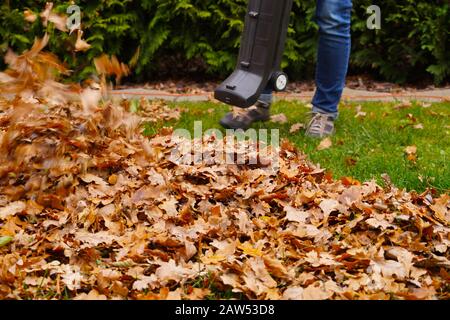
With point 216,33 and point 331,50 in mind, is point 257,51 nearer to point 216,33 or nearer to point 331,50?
point 331,50

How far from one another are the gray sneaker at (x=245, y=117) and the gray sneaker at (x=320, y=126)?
0.36 meters

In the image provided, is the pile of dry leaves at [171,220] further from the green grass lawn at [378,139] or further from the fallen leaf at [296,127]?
the fallen leaf at [296,127]

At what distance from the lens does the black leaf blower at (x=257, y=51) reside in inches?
143

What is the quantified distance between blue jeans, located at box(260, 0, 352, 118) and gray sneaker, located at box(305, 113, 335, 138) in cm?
5

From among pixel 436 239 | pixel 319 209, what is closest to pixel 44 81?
pixel 319 209

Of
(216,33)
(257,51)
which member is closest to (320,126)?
(257,51)

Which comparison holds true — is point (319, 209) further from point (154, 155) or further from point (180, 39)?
point (180, 39)

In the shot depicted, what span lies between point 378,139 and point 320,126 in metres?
Answer: 0.37

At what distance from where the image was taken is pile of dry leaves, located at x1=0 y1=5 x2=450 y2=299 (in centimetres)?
215

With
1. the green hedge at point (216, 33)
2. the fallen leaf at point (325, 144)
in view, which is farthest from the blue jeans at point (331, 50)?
the green hedge at point (216, 33)

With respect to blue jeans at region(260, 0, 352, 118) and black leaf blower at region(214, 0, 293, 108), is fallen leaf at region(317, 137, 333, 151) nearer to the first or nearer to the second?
blue jeans at region(260, 0, 352, 118)

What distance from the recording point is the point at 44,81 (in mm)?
2812

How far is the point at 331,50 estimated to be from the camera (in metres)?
3.95
